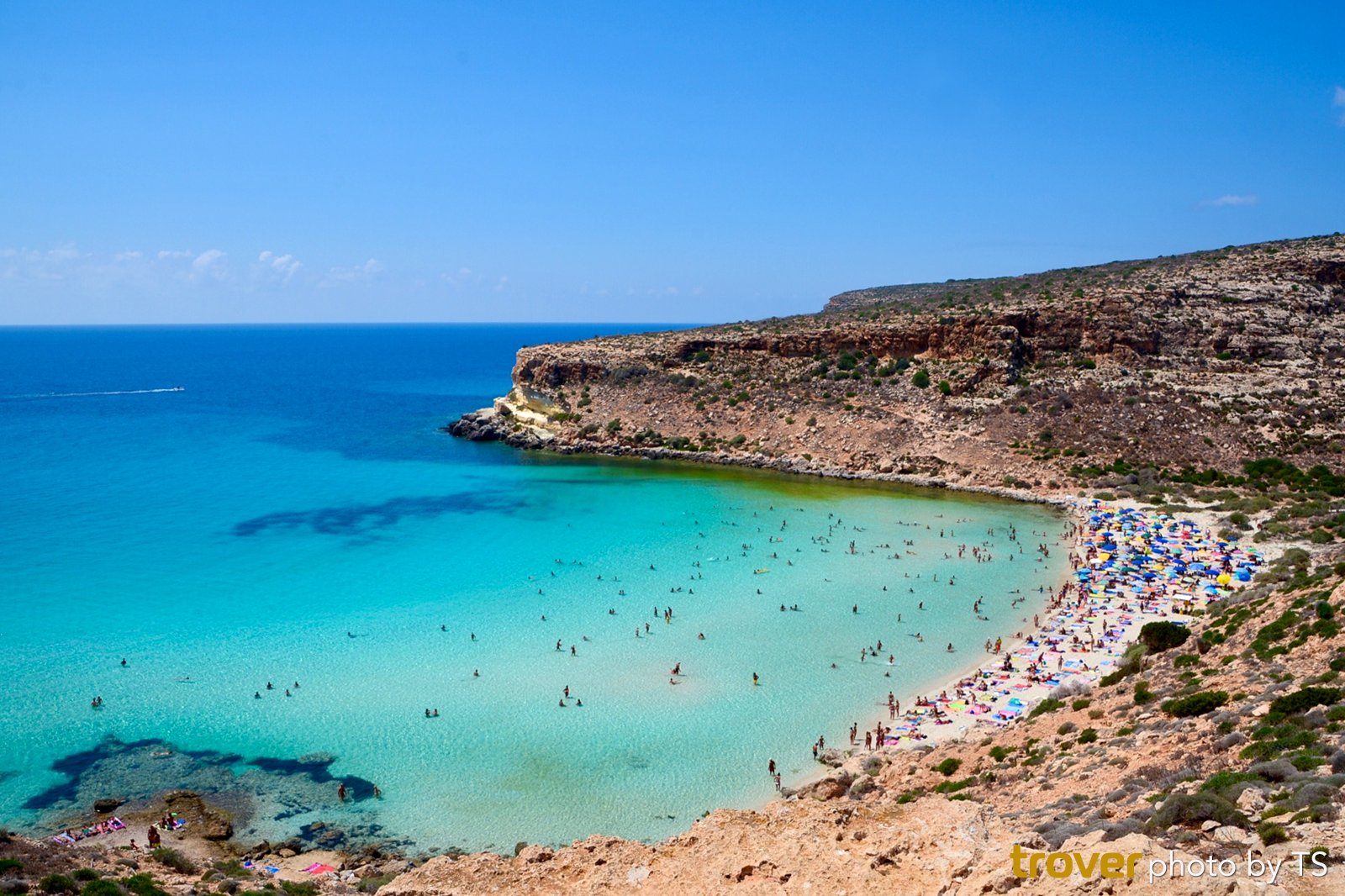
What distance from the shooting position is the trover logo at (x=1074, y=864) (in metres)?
8.95

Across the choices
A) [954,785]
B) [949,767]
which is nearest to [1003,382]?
[949,767]

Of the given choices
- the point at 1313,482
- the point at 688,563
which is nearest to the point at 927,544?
the point at 688,563

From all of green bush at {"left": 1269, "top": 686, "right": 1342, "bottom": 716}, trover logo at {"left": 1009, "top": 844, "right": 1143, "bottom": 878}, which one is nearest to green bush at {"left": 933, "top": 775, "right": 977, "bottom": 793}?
green bush at {"left": 1269, "top": 686, "right": 1342, "bottom": 716}

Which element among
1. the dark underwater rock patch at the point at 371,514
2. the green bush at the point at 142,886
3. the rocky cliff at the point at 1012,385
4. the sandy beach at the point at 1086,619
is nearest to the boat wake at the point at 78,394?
the rocky cliff at the point at 1012,385

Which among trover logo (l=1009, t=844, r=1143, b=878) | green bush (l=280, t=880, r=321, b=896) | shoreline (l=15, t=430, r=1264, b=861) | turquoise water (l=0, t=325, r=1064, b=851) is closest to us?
trover logo (l=1009, t=844, r=1143, b=878)

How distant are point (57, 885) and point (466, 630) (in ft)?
57.7

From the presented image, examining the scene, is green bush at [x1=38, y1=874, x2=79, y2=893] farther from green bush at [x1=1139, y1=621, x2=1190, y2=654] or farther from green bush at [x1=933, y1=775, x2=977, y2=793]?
green bush at [x1=1139, y1=621, x2=1190, y2=654]

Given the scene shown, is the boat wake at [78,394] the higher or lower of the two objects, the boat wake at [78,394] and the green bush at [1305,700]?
the higher

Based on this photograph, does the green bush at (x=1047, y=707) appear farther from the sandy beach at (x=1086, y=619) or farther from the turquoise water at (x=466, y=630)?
the turquoise water at (x=466, y=630)

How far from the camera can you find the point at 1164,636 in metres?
23.2

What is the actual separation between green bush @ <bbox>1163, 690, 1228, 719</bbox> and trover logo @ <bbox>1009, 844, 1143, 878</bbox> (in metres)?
9.03

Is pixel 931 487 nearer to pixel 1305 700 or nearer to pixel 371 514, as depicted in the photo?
pixel 371 514

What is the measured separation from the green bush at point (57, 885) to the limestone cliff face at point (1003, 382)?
4816 cm

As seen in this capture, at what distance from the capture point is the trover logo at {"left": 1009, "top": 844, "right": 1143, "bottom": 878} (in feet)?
29.4
